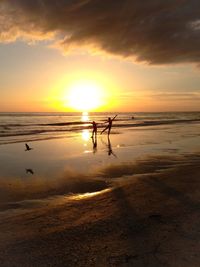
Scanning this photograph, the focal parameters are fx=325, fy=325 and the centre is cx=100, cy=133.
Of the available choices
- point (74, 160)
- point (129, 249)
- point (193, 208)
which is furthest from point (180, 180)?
point (74, 160)

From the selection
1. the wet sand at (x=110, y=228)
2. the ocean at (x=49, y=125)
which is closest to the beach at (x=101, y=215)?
the wet sand at (x=110, y=228)

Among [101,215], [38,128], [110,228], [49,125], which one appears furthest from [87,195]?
[49,125]

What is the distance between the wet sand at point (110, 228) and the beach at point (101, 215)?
0.5 inches

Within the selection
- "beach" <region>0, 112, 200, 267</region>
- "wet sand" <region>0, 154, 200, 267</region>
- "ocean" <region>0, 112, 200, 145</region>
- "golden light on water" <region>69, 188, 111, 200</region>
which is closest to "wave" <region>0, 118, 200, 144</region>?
"ocean" <region>0, 112, 200, 145</region>

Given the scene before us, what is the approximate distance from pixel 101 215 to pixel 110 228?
781 mm

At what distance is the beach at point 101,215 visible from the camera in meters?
4.92

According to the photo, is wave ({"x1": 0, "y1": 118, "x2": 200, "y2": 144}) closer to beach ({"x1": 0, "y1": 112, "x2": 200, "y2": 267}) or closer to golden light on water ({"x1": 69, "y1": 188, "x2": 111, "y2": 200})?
beach ({"x1": 0, "y1": 112, "x2": 200, "y2": 267})

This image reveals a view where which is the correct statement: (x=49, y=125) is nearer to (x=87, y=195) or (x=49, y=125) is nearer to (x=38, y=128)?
(x=38, y=128)

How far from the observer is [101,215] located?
22.3 feet

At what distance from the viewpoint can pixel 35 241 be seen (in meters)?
5.51

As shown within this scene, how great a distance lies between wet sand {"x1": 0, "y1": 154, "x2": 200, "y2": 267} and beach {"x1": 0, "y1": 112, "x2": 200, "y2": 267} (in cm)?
1

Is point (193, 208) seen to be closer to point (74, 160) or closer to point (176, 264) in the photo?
point (176, 264)

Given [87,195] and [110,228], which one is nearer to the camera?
[110,228]

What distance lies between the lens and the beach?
16.1ft
